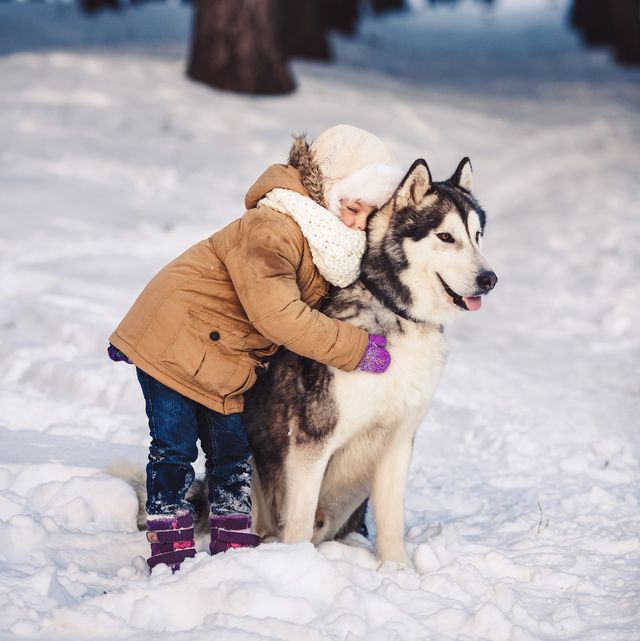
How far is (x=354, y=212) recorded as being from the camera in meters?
3.18

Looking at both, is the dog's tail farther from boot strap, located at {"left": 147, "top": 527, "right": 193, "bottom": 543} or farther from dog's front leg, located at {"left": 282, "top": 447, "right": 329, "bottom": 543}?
dog's front leg, located at {"left": 282, "top": 447, "right": 329, "bottom": 543}

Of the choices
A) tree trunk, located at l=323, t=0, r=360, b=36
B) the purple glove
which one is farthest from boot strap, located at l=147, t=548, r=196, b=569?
tree trunk, located at l=323, t=0, r=360, b=36

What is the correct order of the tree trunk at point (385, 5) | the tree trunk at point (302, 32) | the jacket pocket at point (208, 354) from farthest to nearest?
the tree trunk at point (385, 5)
the tree trunk at point (302, 32)
the jacket pocket at point (208, 354)

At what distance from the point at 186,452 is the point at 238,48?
7578 mm

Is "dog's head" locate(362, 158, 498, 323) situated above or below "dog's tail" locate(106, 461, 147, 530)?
above

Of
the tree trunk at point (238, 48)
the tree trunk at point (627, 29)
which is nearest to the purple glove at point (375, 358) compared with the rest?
the tree trunk at point (238, 48)

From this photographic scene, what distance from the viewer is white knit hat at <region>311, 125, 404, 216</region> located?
310 centimetres

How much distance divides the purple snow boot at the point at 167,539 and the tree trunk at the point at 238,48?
766 centimetres

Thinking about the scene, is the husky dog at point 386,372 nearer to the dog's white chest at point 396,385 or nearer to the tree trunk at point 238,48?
the dog's white chest at point 396,385

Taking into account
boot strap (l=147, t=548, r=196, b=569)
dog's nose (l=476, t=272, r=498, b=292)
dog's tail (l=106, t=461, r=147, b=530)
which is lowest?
dog's tail (l=106, t=461, r=147, b=530)

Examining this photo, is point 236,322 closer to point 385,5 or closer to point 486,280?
point 486,280

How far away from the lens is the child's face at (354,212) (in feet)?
10.3

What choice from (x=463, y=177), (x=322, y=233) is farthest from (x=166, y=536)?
(x=463, y=177)

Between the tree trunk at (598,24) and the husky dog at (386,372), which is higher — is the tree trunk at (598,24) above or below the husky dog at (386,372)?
below
